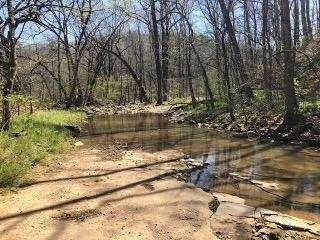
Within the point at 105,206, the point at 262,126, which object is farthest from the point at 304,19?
the point at 105,206

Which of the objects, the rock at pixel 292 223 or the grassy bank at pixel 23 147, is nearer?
the rock at pixel 292 223

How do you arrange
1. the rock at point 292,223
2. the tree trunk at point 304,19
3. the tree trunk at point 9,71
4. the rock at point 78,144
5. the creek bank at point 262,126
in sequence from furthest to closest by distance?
the tree trunk at point 304,19 < the rock at point 78,144 < the creek bank at point 262,126 < the tree trunk at point 9,71 < the rock at point 292,223

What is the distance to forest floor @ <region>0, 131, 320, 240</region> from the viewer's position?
22.8ft

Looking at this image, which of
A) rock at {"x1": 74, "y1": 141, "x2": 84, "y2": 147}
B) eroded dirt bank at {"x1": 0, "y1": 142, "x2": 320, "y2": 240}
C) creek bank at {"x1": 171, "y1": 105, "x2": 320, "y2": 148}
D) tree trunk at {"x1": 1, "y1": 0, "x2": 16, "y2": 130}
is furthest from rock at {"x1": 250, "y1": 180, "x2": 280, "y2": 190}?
tree trunk at {"x1": 1, "y1": 0, "x2": 16, "y2": 130}

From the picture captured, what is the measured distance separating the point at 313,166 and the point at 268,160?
1390 millimetres

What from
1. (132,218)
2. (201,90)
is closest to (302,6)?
(201,90)

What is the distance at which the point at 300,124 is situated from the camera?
1631 centimetres

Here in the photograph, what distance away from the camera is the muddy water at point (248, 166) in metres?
9.15

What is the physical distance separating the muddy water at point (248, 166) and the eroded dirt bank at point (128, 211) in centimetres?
81

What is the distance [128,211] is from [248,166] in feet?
17.7

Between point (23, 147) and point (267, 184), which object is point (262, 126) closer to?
point (267, 184)

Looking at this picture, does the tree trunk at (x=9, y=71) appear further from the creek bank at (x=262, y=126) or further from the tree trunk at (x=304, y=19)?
the tree trunk at (x=304, y=19)

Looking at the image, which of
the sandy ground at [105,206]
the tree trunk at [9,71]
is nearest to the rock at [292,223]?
the sandy ground at [105,206]

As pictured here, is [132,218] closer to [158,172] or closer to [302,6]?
[158,172]
